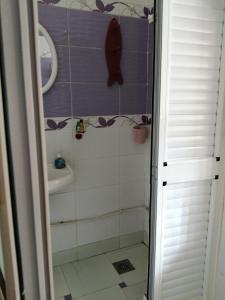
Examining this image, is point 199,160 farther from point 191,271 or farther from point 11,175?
point 11,175

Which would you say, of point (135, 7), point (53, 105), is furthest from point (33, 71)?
point (135, 7)

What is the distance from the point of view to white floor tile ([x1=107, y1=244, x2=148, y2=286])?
1.95 metres

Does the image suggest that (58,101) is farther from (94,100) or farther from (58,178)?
(58,178)

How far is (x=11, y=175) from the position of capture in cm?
49

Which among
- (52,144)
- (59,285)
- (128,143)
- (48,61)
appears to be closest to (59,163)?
(52,144)

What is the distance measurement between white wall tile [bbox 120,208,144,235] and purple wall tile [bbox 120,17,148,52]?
1.42 meters

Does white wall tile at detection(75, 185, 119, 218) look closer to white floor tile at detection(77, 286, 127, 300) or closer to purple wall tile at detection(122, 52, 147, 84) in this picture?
white floor tile at detection(77, 286, 127, 300)

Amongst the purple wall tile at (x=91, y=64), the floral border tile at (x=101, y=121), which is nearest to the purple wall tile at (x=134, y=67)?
the purple wall tile at (x=91, y=64)

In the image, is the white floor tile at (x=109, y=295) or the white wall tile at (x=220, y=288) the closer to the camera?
the white wall tile at (x=220, y=288)

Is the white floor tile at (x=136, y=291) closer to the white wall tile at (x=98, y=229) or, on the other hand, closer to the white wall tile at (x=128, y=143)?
the white wall tile at (x=98, y=229)

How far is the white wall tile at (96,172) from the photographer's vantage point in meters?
2.05

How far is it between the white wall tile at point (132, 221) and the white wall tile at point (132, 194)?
0.08 m

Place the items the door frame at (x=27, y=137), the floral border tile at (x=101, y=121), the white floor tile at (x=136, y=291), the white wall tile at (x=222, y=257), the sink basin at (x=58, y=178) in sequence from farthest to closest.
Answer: the floral border tile at (x=101, y=121) → the white floor tile at (x=136, y=291) → the sink basin at (x=58, y=178) → the white wall tile at (x=222, y=257) → the door frame at (x=27, y=137)

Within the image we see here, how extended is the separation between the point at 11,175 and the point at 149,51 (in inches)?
74.0
